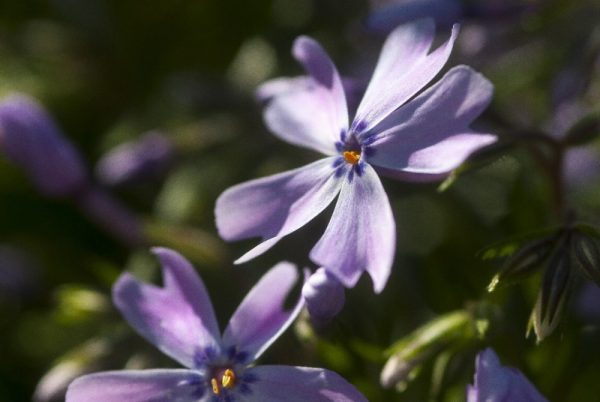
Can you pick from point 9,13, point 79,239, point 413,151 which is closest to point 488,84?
point 413,151

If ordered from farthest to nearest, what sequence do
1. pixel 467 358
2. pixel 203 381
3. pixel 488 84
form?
pixel 467 358 → pixel 203 381 → pixel 488 84

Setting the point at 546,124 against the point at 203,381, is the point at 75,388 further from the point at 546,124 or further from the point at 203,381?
the point at 546,124

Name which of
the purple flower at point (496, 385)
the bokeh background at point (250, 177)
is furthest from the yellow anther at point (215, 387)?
the purple flower at point (496, 385)

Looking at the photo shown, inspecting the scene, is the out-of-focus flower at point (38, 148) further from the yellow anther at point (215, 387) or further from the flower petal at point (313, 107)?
the yellow anther at point (215, 387)

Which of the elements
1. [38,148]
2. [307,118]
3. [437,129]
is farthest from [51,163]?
[437,129]

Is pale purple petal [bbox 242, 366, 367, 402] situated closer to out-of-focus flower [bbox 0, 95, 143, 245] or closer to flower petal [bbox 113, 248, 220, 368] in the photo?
flower petal [bbox 113, 248, 220, 368]

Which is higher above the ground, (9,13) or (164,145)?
(9,13)

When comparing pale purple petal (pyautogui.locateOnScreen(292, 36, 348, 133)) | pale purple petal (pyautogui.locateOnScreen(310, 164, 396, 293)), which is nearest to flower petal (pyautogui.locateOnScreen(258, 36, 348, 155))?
pale purple petal (pyautogui.locateOnScreen(292, 36, 348, 133))
